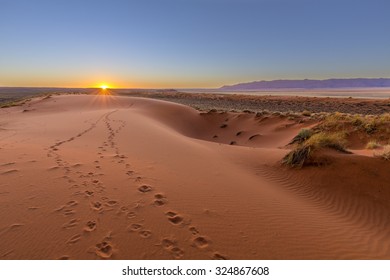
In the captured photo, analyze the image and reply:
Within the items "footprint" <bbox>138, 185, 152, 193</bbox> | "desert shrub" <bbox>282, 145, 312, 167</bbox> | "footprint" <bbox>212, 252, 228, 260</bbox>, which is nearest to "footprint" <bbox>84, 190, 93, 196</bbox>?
"footprint" <bbox>138, 185, 152, 193</bbox>

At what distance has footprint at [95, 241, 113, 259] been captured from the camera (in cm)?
398

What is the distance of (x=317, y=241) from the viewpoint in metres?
4.79

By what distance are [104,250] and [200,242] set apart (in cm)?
150

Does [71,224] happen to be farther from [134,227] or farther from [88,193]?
[88,193]

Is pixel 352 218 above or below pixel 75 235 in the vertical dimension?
below

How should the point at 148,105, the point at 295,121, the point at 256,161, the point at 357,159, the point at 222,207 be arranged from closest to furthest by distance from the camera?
the point at 222,207
the point at 357,159
the point at 256,161
the point at 295,121
the point at 148,105

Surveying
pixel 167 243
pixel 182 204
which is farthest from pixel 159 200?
pixel 167 243

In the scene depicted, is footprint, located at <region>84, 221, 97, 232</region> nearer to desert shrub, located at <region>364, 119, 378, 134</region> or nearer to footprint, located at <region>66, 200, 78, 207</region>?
footprint, located at <region>66, 200, 78, 207</region>

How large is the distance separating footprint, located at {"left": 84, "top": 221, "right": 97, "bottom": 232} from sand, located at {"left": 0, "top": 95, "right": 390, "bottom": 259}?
0.03 meters

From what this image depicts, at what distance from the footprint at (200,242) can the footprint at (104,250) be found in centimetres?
130
